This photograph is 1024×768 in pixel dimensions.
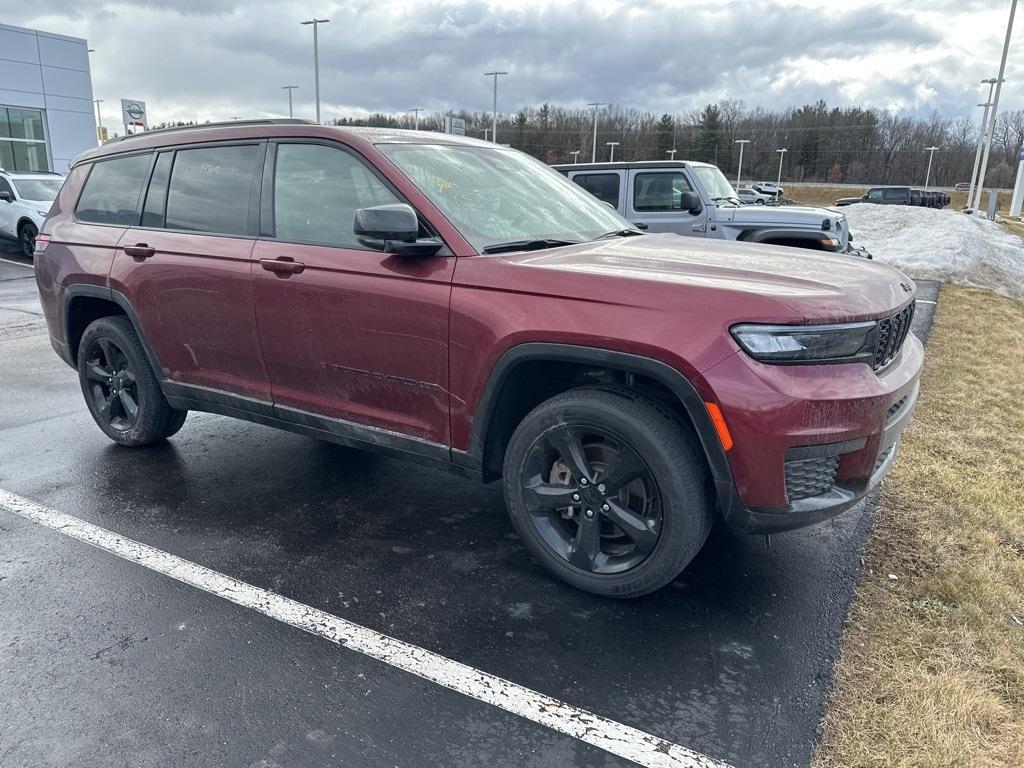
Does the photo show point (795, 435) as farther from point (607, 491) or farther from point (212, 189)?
point (212, 189)

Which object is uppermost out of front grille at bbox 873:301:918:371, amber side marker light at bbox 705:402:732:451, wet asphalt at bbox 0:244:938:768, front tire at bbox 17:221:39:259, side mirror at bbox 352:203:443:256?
side mirror at bbox 352:203:443:256

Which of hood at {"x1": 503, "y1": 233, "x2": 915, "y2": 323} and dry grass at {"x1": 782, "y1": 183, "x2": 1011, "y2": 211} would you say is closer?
hood at {"x1": 503, "y1": 233, "x2": 915, "y2": 323}

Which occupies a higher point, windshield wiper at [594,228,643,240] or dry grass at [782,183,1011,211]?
windshield wiper at [594,228,643,240]

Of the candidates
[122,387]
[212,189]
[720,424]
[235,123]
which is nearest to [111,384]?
[122,387]

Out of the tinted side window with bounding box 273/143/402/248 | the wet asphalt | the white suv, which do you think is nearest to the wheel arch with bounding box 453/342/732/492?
the wet asphalt

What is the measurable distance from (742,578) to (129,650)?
248cm

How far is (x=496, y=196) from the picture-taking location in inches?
142

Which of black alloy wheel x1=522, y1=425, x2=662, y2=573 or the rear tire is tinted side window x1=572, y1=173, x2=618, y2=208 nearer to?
the rear tire

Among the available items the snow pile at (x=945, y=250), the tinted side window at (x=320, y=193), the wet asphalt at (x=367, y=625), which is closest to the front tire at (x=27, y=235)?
the wet asphalt at (x=367, y=625)

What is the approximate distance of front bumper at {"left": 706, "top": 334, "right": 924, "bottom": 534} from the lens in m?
2.52

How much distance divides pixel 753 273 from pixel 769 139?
105485 mm

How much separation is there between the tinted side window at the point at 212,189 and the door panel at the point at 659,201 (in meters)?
6.22

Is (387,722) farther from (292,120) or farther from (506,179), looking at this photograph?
(292,120)

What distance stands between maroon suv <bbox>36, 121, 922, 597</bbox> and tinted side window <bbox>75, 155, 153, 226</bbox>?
0.08 ft
